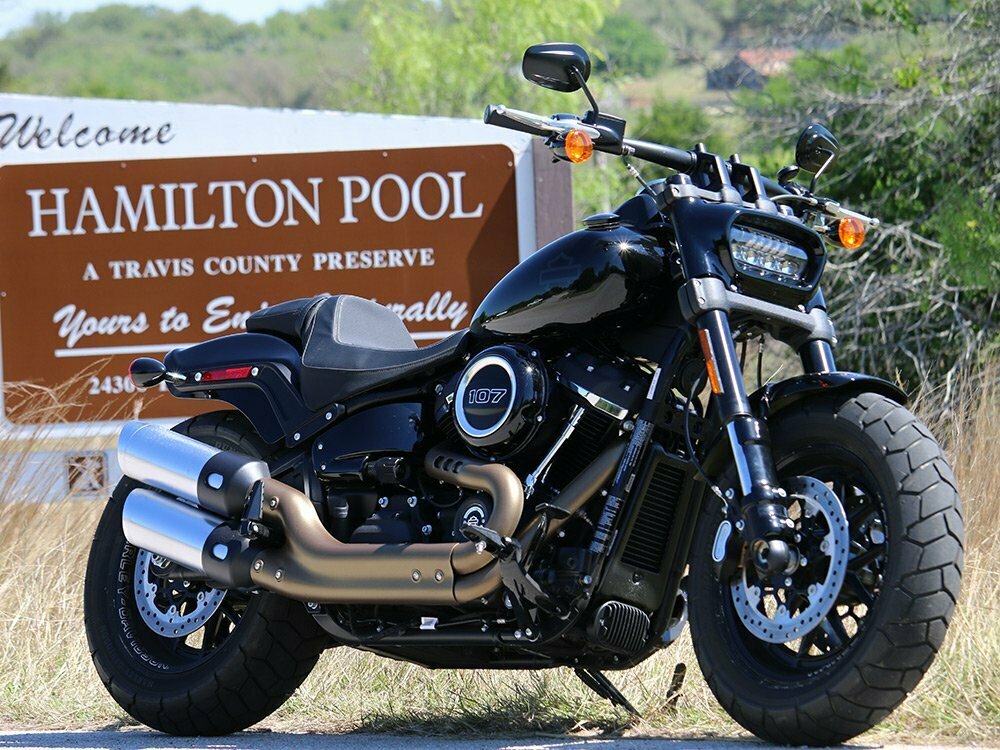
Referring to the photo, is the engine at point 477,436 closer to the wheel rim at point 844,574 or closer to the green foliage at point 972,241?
the wheel rim at point 844,574

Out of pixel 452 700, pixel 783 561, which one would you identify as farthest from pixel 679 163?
pixel 452 700

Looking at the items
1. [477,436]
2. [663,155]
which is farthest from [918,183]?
[477,436]

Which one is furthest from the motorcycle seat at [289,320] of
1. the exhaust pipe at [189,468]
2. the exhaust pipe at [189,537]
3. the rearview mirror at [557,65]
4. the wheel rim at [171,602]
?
the rearview mirror at [557,65]

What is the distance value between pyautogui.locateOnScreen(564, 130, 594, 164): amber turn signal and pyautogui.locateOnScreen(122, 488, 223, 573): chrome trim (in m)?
1.58

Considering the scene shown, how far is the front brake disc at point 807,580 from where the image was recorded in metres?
3.67

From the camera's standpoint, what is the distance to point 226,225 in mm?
9031

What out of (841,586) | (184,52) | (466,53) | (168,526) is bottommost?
(184,52)

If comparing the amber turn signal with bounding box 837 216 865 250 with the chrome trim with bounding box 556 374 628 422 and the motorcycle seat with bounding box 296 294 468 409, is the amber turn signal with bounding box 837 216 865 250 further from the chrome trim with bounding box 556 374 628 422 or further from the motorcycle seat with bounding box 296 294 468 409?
the motorcycle seat with bounding box 296 294 468 409

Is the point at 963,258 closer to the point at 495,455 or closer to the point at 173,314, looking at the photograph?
the point at 173,314

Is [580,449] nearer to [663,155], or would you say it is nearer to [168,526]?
[663,155]

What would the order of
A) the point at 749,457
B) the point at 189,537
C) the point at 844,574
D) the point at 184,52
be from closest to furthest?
the point at 844,574, the point at 749,457, the point at 189,537, the point at 184,52

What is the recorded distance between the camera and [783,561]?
11.9 feet

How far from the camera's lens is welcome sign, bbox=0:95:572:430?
8.88 metres

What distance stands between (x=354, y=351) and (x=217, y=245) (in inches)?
173
